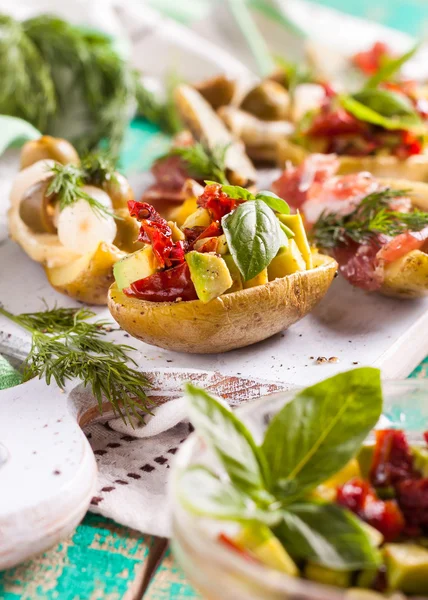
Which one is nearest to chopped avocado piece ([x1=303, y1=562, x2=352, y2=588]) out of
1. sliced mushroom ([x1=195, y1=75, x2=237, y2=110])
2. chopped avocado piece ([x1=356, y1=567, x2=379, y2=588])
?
chopped avocado piece ([x1=356, y1=567, x2=379, y2=588])

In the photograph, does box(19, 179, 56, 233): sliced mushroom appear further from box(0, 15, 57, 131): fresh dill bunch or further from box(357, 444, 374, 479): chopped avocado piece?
box(357, 444, 374, 479): chopped avocado piece

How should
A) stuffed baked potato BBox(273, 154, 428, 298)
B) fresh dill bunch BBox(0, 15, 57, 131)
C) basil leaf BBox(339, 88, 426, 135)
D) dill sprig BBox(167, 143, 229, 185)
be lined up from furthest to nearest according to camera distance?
fresh dill bunch BBox(0, 15, 57, 131), basil leaf BBox(339, 88, 426, 135), dill sprig BBox(167, 143, 229, 185), stuffed baked potato BBox(273, 154, 428, 298)

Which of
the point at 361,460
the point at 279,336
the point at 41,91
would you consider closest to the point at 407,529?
the point at 361,460

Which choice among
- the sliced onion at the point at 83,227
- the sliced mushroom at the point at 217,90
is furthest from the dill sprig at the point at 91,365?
the sliced mushroom at the point at 217,90

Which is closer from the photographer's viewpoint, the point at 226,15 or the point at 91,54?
the point at 91,54

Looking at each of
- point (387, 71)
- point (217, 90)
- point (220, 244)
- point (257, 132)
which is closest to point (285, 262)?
point (220, 244)

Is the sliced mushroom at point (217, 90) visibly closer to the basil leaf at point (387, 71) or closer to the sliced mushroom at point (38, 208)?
the basil leaf at point (387, 71)

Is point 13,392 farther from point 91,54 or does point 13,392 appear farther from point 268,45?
point 268,45
